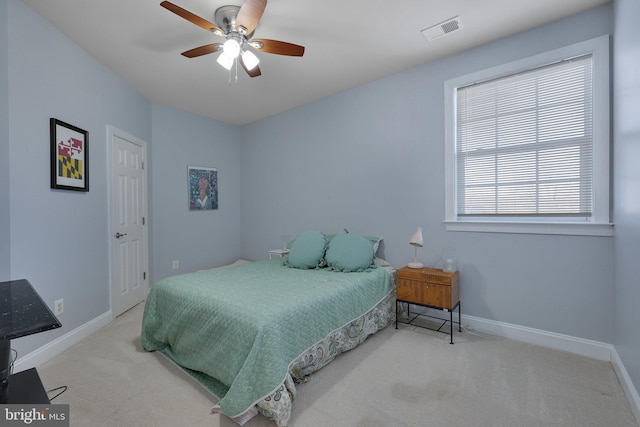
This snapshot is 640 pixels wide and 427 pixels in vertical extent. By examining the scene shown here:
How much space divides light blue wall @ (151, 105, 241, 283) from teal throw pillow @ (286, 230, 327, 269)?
2.07 meters

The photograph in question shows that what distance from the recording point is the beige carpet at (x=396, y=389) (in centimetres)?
163

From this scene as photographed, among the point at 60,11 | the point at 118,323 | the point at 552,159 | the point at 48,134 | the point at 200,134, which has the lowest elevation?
the point at 118,323

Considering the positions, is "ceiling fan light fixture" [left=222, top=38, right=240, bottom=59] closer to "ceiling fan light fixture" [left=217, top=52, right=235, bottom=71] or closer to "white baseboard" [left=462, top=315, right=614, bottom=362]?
"ceiling fan light fixture" [left=217, top=52, right=235, bottom=71]

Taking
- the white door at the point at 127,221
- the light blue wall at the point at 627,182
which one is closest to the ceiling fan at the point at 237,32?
the white door at the point at 127,221

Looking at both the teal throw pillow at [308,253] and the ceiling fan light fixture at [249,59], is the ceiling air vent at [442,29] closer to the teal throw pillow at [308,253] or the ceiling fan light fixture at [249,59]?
the ceiling fan light fixture at [249,59]

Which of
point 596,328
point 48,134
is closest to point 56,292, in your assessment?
point 48,134

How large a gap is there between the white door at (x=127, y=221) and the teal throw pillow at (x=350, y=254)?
91.6 inches

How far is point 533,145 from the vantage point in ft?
8.21

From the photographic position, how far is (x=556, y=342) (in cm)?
237

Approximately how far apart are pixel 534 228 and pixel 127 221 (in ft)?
13.6

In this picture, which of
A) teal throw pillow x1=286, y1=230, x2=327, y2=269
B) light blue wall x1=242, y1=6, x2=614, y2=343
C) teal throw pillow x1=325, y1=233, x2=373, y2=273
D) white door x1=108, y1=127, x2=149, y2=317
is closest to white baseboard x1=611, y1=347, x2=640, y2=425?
light blue wall x1=242, y1=6, x2=614, y2=343

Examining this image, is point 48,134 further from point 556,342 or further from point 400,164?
point 556,342

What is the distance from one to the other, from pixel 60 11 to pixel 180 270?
3207 millimetres

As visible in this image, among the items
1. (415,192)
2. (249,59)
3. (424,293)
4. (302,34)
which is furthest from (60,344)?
(415,192)
